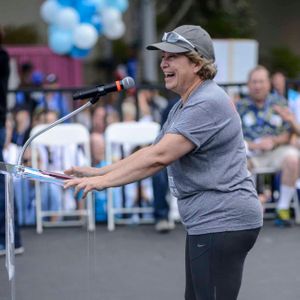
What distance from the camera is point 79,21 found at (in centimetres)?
1149

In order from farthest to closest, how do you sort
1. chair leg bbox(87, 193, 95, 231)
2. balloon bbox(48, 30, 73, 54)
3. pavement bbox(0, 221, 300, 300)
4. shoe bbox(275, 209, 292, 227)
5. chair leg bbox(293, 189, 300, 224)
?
balloon bbox(48, 30, 73, 54) → chair leg bbox(293, 189, 300, 224) → shoe bbox(275, 209, 292, 227) → chair leg bbox(87, 193, 95, 231) → pavement bbox(0, 221, 300, 300)

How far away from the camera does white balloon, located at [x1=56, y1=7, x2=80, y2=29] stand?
11320 millimetres

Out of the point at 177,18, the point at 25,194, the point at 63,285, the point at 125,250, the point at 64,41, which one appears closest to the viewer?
the point at 63,285

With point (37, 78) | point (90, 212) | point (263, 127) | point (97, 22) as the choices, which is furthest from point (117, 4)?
point (90, 212)

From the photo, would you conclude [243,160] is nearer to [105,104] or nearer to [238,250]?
[238,250]

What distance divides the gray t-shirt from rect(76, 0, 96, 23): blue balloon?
26.0 feet

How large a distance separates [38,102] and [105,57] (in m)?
8.46

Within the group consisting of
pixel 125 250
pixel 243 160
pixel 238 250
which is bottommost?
pixel 125 250

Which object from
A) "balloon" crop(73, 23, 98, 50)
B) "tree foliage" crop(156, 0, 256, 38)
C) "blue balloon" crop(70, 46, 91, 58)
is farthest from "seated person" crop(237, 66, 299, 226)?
"tree foliage" crop(156, 0, 256, 38)

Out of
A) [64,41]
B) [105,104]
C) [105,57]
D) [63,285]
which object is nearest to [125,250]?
[63,285]

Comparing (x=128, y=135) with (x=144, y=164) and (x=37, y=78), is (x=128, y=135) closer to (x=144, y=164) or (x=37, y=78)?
(x=144, y=164)

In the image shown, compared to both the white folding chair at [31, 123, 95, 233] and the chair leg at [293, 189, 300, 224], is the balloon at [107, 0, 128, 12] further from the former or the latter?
the chair leg at [293, 189, 300, 224]

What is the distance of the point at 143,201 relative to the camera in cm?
826

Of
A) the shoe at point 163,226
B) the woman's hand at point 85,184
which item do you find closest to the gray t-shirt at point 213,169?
the woman's hand at point 85,184
